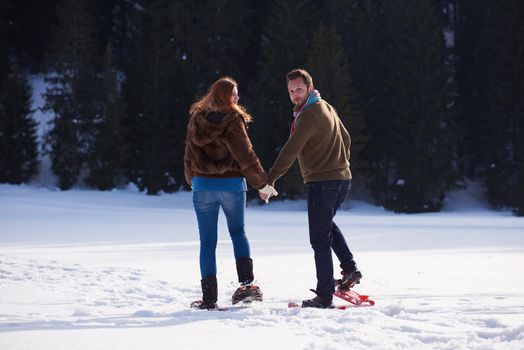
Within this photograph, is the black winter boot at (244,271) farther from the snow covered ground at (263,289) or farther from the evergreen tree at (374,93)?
the evergreen tree at (374,93)

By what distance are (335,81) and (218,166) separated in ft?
87.3

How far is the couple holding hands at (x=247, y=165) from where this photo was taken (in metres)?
5.10

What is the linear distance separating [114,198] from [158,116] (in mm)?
6533

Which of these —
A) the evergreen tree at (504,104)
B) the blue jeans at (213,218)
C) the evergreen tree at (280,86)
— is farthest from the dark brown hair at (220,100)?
the evergreen tree at (504,104)

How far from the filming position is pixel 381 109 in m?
35.2

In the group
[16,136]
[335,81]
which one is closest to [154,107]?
[16,136]

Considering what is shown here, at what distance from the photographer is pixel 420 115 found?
108 feet

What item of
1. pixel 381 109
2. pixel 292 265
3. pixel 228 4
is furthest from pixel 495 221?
pixel 228 4

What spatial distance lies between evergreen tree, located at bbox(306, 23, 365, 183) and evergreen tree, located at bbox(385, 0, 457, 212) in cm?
312

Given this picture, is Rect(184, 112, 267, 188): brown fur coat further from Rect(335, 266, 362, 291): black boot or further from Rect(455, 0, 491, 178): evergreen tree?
Rect(455, 0, 491, 178): evergreen tree

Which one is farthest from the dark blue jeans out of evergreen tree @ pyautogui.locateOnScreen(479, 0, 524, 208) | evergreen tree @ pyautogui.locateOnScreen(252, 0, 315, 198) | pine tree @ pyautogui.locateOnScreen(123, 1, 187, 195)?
evergreen tree @ pyautogui.locateOnScreen(479, 0, 524, 208)

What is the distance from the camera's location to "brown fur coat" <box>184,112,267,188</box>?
5078 mm

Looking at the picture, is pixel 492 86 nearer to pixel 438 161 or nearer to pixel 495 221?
pixel 438 161

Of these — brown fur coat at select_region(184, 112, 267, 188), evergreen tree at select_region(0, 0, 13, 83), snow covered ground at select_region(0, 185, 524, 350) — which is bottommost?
snow covered ground at select_region(0, 185, 524, 350)
